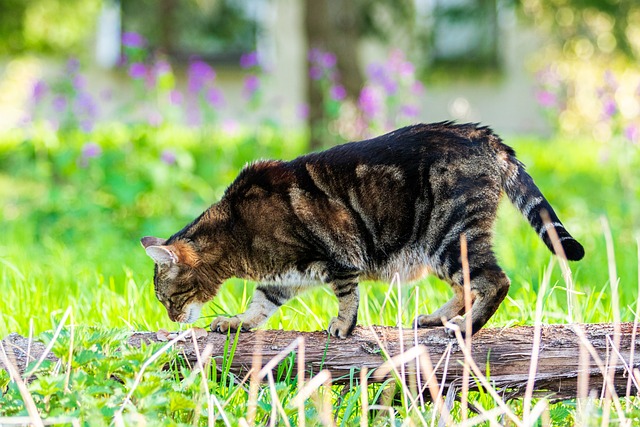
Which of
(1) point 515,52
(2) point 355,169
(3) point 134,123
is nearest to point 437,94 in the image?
(1) point 515,52

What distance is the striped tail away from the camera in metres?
2.88

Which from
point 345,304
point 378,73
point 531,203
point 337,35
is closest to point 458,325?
point 345,304

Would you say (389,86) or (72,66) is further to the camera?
(389,86)

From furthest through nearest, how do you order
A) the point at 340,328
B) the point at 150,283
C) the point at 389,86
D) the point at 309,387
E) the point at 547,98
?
the point at 547,98
the point at 389,86
the point at 150,283
the point at 340,328
the point at 309,387

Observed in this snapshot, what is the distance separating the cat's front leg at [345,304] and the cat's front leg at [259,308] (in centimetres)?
28

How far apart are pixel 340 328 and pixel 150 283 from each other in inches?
47.0

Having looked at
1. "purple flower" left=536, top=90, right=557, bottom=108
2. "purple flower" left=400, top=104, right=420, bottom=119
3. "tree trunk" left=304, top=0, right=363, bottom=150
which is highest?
"tree trunk" left=304, top=0, right=363, bottom=150

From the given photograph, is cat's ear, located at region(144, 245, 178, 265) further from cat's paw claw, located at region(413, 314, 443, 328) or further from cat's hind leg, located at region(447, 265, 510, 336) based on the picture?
cat's hind leg, located at region(447, 265, 510, 336)

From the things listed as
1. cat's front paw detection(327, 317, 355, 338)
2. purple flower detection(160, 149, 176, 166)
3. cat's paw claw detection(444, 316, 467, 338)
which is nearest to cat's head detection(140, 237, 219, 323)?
cat's front paw detection(327, 317, 355, 338)

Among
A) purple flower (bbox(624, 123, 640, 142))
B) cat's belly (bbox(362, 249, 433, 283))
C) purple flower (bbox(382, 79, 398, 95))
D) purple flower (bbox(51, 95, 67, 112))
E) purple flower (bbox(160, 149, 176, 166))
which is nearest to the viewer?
cat's belly (bbox(362, 249, 433, 283))

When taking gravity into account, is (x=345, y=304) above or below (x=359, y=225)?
below

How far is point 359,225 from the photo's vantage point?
10.3 ft

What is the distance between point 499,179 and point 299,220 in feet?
2.51

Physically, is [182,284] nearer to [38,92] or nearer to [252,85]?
[252,85]
